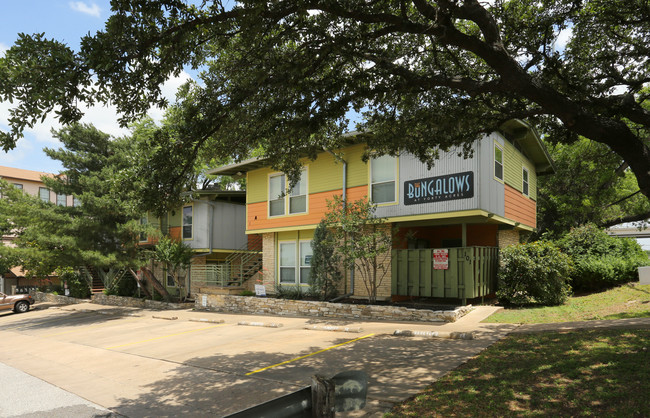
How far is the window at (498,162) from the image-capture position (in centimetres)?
1579

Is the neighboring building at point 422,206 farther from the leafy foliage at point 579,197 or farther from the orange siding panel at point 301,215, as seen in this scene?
the leafy foliage at point 579,197

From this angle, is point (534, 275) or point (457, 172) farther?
point (457, 172)

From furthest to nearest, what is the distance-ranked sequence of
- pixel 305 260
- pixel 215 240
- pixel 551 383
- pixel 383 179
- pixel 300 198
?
1. pixel 215 240
2. pixel 300 198
3. pixel 305 260
4. pixel 383 179
5. pixel 551 383

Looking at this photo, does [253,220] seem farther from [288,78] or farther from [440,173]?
[288,78]

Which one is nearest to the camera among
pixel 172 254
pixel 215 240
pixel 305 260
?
pixel 305 260

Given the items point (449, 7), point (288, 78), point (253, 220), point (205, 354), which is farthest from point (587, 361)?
→ point (253, 220)

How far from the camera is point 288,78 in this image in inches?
322

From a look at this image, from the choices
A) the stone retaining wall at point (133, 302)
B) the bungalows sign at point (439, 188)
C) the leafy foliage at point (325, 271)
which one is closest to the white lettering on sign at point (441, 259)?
the bungalows sign at point (439, 188)

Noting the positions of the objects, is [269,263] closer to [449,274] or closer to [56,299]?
[449,274]

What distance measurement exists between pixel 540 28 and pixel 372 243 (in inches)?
313

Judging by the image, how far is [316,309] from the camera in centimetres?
1614

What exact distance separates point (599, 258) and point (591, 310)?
5.19 meters

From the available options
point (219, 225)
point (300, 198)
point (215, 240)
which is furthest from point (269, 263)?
point (219, 225)

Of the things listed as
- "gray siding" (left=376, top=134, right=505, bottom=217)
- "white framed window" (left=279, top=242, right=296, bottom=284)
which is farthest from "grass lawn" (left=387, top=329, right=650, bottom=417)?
"white framed window" (left=279, top=242, right=296, bottom=284)
